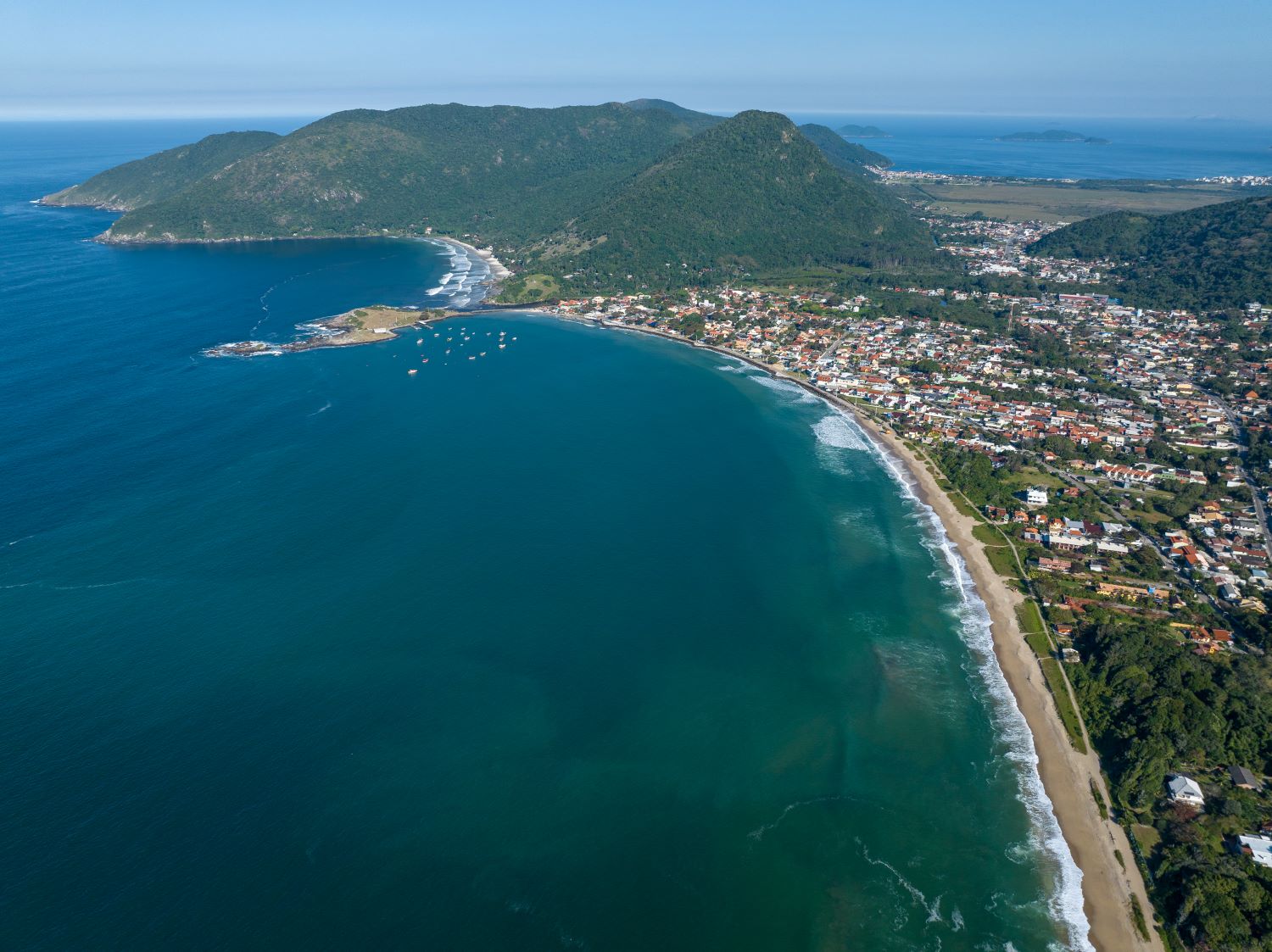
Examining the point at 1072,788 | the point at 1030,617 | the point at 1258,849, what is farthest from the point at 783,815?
the point at 1030,617

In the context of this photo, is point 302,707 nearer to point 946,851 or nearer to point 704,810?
point 704,810

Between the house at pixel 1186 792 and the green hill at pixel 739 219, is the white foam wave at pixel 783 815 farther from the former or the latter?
the green hill at pixel 739 219

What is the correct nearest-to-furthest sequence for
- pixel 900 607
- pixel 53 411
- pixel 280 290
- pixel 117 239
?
pixel 900 607 → pixel 53 411 → pixel 280 290 → pixel 117 239

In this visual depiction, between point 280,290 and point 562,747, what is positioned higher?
point 280,290

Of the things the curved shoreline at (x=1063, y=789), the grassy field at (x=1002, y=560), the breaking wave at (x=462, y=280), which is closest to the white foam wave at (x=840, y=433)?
the curved shoreline at (x=1063, y=789)

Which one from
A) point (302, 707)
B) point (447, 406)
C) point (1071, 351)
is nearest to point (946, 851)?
point (302, 707)

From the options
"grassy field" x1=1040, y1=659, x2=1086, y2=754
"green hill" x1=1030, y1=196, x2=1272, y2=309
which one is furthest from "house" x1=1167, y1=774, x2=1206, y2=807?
"green hill" x1=1030, y1=196, x2=1272, y2=309

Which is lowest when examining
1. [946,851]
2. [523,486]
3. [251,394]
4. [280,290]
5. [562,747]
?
[946,851]
